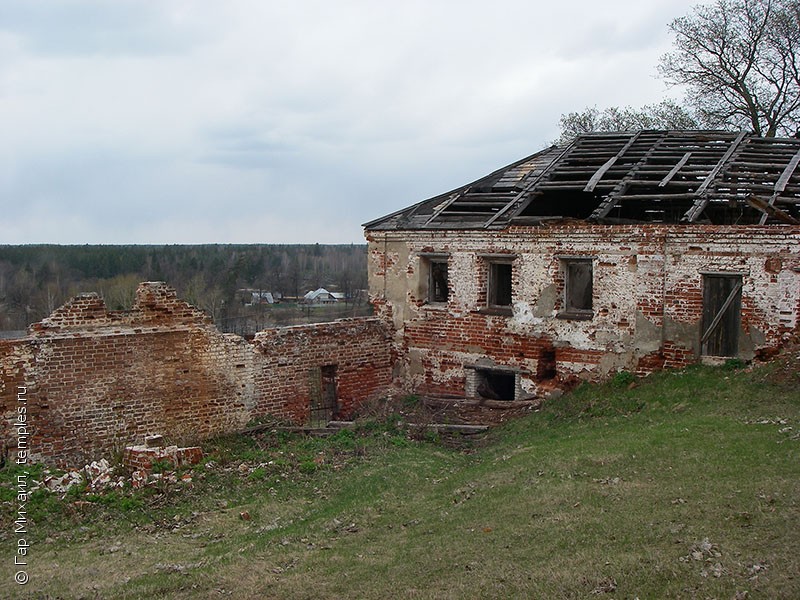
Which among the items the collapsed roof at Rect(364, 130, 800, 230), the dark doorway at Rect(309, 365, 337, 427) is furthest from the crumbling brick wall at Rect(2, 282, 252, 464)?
the collapsed roof at Rect(364, 130, 800, 230)

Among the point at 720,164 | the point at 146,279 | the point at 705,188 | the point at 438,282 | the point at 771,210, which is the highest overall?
the point at 720,164

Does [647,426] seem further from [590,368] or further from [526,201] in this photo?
[526,201]

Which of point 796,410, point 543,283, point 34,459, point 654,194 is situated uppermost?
point 654,194

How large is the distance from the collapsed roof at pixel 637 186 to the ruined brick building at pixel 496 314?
5 cm

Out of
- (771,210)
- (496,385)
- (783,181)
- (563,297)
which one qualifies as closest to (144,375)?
(496,385)

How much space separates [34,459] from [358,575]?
7429 millimetres

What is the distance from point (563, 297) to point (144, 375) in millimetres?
7769

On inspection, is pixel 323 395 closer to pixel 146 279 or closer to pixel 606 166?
pixel 606 166

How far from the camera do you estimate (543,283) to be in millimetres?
14984

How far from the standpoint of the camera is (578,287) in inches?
599

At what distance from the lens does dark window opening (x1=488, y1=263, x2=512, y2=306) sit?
1588cm

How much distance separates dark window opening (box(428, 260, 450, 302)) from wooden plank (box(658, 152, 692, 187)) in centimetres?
466

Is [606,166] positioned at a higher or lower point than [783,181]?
higher

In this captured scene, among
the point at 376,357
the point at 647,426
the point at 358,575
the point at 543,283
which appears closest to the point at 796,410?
the point at 647,426
